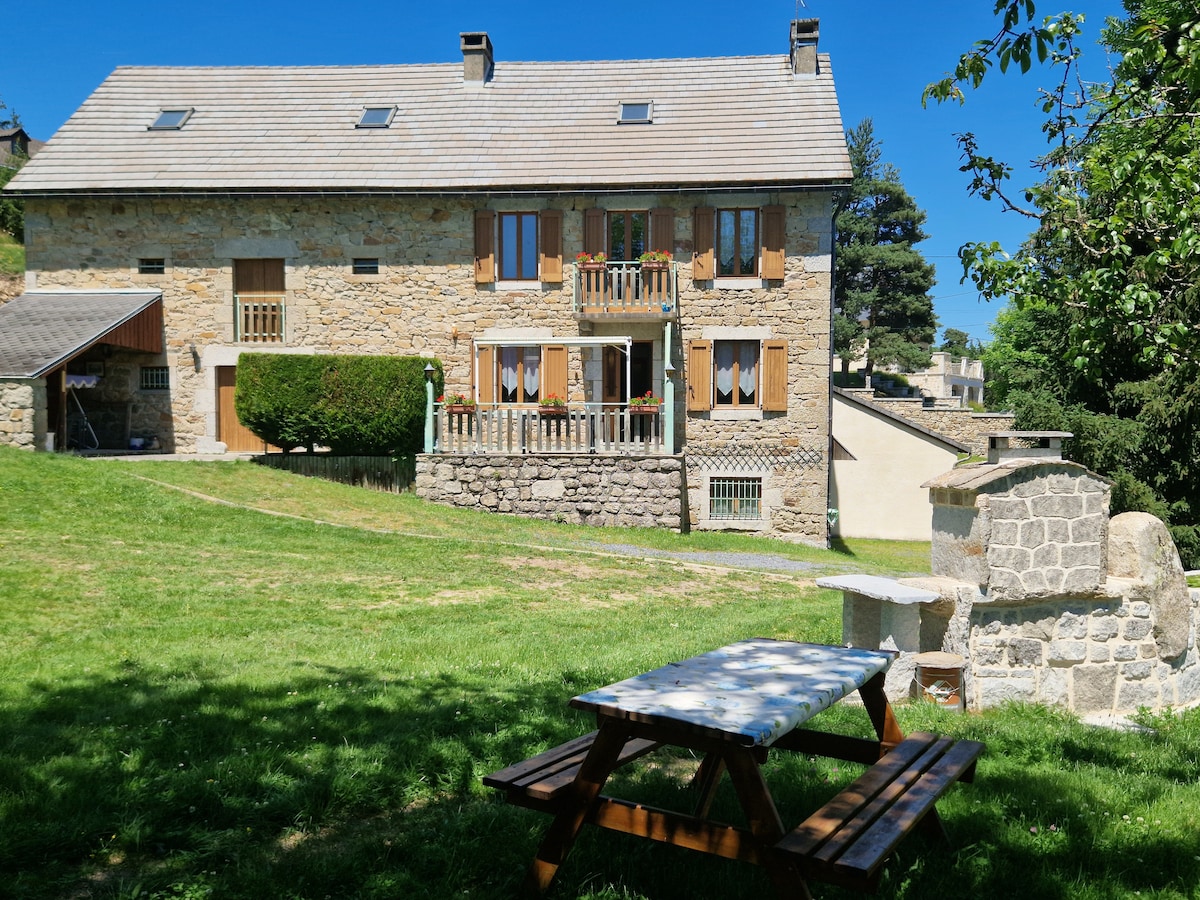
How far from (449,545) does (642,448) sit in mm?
6004

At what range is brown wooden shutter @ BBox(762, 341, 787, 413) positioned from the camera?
18250mm

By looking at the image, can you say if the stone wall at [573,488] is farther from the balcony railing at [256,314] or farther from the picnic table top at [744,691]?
the picnic table top at [744,691]

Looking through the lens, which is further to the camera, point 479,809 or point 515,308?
point 515,308

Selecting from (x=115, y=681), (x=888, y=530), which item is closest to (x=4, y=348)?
(x=115, y=681)

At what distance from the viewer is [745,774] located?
105 inches

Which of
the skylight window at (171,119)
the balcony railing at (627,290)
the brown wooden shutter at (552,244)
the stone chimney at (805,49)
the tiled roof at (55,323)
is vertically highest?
the stone chimney at (805,49)

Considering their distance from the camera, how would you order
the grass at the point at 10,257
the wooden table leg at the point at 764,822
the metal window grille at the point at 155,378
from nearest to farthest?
1. the wooden table leg at the point at 764,822
2. the metal window grille at the point at 155,378
3. the grass at the point at 10,257

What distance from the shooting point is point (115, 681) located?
5094 mm

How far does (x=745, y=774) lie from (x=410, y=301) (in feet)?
56.8

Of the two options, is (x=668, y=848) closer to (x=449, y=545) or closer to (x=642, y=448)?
(x=449, y=545)

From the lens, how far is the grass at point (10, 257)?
27828mm

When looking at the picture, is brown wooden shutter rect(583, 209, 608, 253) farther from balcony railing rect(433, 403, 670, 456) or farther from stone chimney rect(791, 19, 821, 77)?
stone chimney rect(791, 19, 821, 77)

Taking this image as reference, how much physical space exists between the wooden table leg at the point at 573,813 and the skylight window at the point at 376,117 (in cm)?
2000

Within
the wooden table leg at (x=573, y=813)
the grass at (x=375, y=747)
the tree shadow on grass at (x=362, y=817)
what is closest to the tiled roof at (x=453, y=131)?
the grass at (x=375, y=747)
